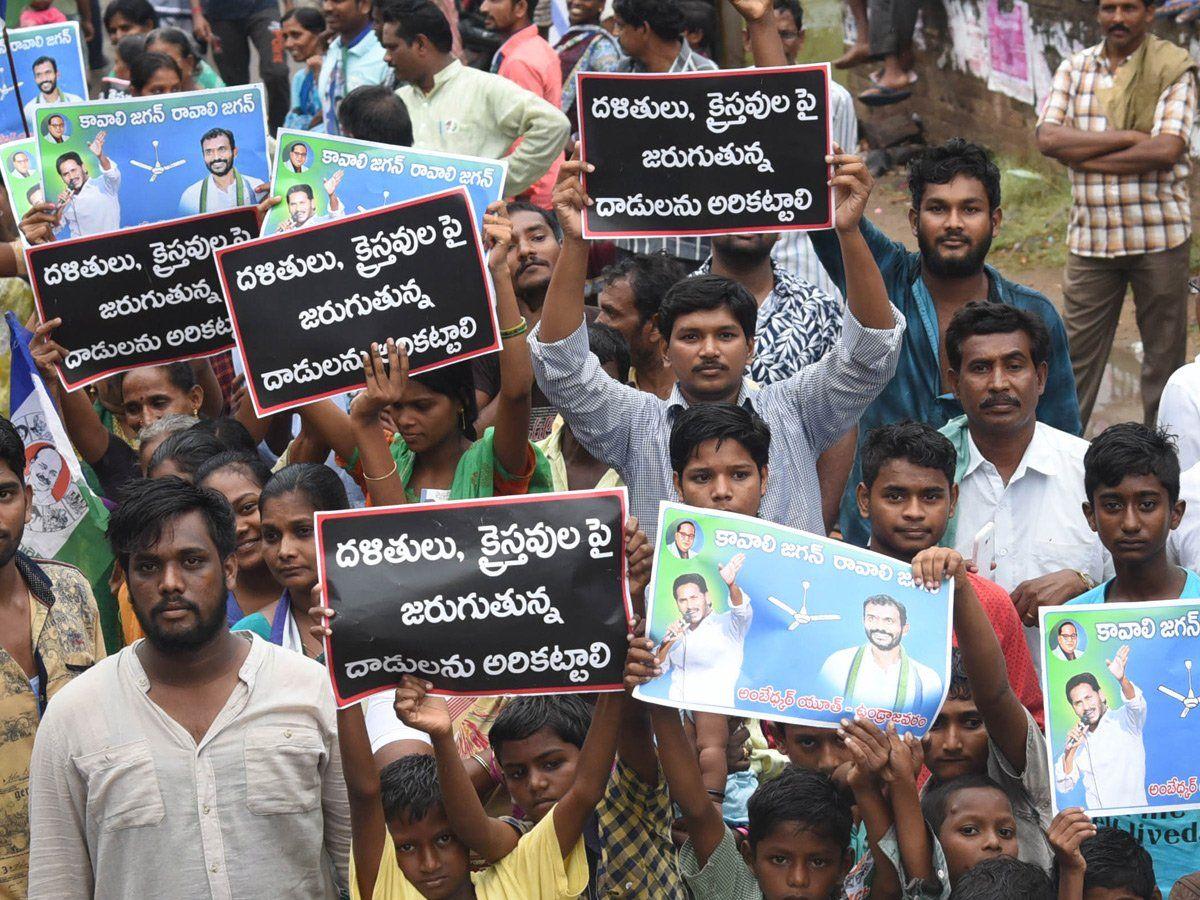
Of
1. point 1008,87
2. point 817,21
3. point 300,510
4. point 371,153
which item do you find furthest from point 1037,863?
point 817,21

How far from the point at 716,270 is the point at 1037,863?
2754 mm

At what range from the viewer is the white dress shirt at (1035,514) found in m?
5.24

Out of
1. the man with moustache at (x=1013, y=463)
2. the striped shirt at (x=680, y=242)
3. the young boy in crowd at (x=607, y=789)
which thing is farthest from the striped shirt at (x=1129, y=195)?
the young boy in crowd at (x=607, y=789)

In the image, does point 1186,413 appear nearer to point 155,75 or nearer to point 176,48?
point 155,75

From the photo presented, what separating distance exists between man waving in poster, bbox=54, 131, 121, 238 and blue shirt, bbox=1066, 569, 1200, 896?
4.38 meters

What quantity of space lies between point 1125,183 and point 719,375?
3.88 m

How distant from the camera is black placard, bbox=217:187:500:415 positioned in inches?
213

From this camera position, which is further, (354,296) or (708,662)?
(354,296)

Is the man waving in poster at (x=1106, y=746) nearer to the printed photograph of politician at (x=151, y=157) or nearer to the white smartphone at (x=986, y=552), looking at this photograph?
the white smartphone at (x=986, y=552)

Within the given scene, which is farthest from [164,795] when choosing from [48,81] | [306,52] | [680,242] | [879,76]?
[879,76]

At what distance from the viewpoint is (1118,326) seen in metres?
10.5

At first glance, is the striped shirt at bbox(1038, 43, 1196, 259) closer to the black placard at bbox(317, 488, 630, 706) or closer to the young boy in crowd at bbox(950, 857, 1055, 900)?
the young boy in crowd at bbox(950, 857, 1055, 900)

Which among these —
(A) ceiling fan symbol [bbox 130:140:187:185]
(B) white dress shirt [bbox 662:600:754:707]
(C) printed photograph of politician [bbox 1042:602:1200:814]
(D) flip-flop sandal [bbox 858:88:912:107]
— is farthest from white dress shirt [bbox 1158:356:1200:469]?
(D) flip-flop sandal [bbox 858:88:912:107]

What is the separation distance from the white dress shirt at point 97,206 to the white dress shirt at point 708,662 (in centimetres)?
371
